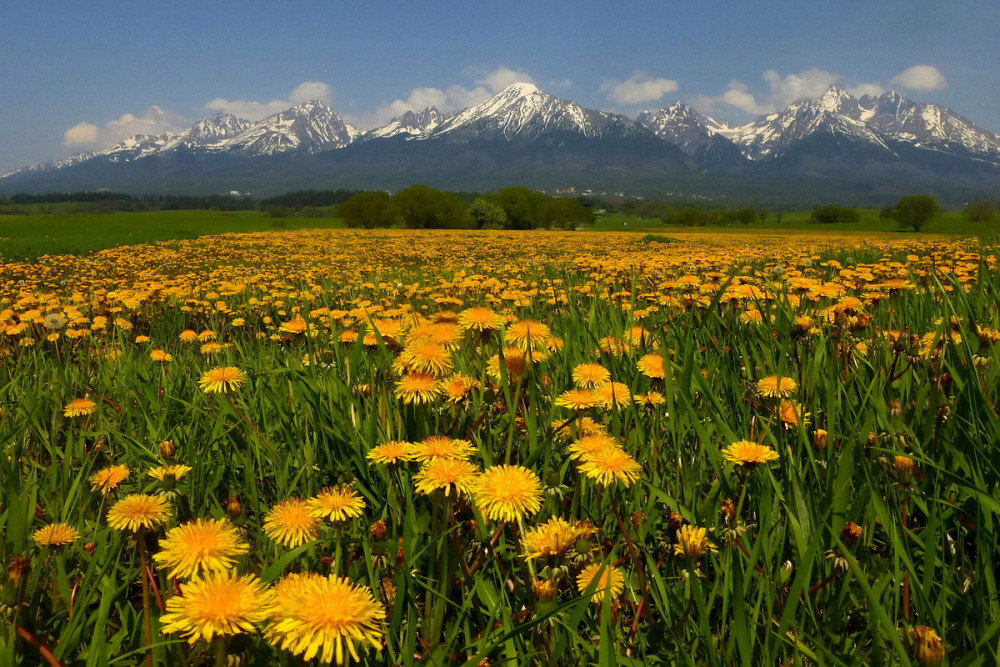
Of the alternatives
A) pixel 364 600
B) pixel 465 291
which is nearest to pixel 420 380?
pixel 364 600

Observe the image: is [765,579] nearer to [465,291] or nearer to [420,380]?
[420,380]

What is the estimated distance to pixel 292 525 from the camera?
1.04m

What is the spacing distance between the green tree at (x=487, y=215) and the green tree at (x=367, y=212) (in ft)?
32.6

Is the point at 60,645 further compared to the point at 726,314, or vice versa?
the point at 726,314

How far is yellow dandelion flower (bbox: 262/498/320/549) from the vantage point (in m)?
1.03

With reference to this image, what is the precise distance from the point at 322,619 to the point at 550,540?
41 cm

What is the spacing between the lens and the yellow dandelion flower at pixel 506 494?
101cm

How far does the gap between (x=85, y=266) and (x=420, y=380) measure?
9782mm

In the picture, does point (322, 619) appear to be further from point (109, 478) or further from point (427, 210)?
point (427, 210)

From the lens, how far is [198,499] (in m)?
1.65

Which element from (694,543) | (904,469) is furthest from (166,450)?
(904,469)

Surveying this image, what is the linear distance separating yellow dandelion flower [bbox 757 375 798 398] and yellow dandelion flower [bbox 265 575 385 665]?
1332 mm

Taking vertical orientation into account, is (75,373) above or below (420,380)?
below

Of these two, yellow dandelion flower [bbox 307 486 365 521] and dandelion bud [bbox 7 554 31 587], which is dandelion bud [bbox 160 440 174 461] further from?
yellow dandelion flower [bbox 307 486 365 521]
